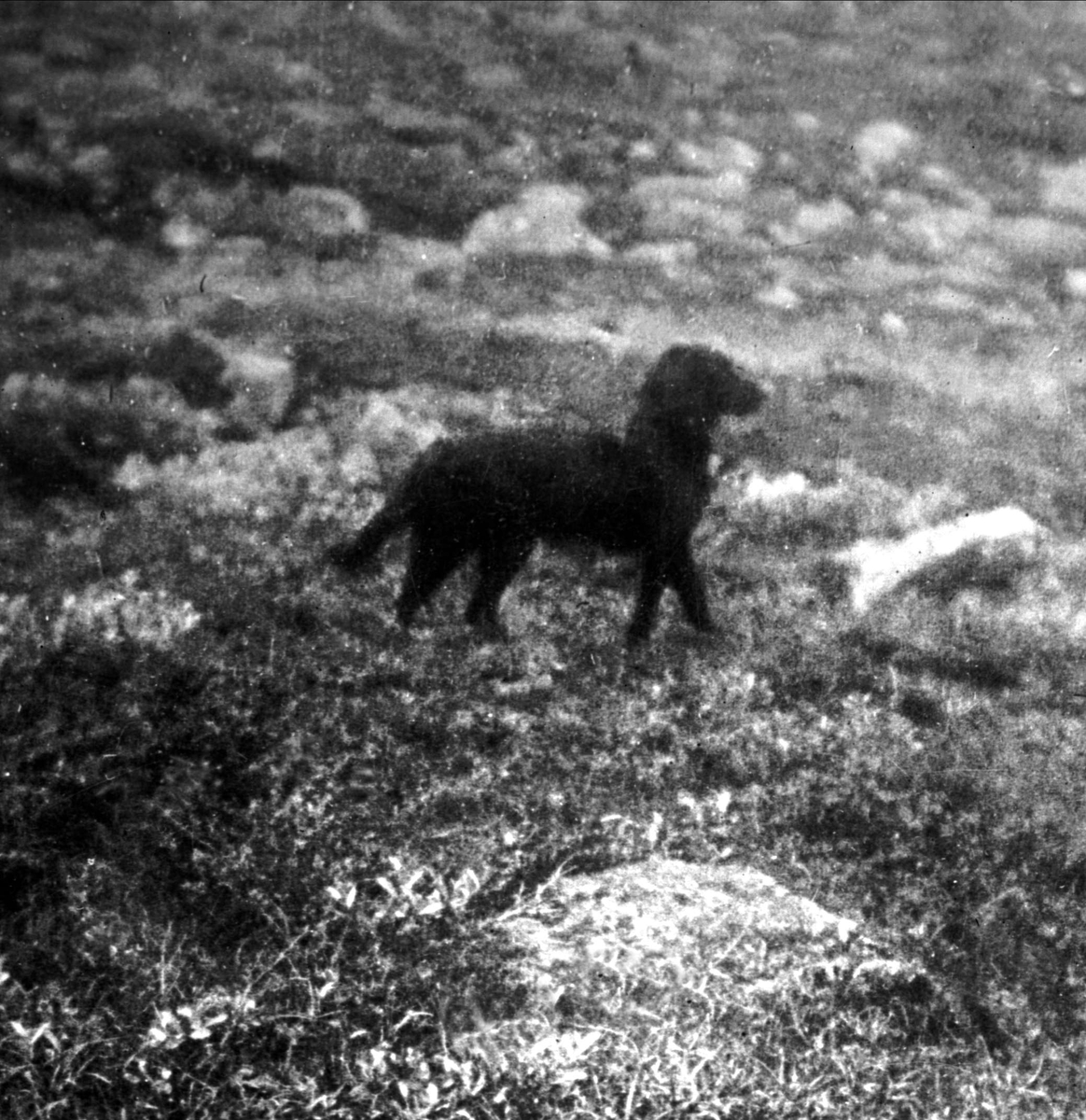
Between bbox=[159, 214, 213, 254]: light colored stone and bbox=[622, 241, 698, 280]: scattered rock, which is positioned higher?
bbox=[622, 241, 698, 280]: scattered rock

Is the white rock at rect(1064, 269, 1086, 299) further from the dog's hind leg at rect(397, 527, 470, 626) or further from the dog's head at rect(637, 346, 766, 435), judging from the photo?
the dog's hind leg at rect(397, 527, 470, 626)

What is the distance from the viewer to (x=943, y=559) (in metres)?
1.59

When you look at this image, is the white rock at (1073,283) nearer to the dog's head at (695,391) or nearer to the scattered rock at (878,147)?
the scattered rock at (878,147)

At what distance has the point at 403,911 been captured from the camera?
4.89 feet

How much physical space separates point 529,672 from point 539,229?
0.70 metres

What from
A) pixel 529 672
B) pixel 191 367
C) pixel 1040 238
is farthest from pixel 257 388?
pixel 1040 238

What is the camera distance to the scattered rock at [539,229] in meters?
1.64

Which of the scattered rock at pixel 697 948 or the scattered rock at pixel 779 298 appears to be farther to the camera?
the scattered rock at pixel 779 298

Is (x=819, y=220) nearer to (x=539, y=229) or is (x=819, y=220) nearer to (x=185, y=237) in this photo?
(x=539, y=229)

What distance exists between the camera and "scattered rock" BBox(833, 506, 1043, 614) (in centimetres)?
158

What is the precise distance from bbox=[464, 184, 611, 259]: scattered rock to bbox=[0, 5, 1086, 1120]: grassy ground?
0.11 ft

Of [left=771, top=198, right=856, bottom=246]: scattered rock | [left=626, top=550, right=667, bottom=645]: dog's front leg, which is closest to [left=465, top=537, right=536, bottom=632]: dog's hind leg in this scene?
[left=626, top=550, right=667, bottom=645]: dog's front leg

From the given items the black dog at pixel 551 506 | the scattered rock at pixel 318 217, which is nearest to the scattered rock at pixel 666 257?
the black dog at pixel 551 506

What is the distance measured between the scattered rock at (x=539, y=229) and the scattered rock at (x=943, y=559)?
0.63 metres
